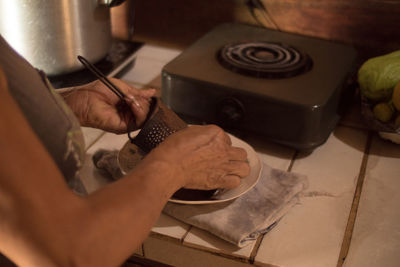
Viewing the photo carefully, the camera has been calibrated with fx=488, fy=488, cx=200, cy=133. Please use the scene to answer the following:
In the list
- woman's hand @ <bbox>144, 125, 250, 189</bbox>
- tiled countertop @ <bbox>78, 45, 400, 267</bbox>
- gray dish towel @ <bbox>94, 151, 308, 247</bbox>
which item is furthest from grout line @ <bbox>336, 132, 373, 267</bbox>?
woman's hand @ <bbox>144, 125, 250, 189</bbox>

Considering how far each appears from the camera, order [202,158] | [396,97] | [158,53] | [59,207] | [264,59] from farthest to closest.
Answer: [158,53] < [264,59] < [396,97] < [202,158] < [59,207]

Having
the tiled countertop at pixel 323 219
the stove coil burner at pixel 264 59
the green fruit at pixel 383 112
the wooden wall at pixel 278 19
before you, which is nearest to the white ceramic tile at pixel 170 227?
the tiled countertop at pixel 323 219

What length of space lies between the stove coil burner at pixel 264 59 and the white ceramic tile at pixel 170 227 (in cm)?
41

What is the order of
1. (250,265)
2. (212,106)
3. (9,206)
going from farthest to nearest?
(212,106), (250,265), (9,206)

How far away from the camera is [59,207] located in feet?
1.77

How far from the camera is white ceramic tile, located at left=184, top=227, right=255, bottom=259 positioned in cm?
82

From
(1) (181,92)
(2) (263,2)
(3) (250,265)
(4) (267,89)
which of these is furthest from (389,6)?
(3) (250,265)

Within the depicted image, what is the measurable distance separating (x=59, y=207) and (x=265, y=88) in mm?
636

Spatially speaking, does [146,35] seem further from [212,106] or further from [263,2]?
[212,106]

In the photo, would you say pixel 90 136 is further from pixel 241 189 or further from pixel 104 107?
pixel 241 189

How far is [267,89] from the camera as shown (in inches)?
42.0

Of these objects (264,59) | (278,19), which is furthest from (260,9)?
(264,59)

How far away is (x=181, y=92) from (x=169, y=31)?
0.50 meters

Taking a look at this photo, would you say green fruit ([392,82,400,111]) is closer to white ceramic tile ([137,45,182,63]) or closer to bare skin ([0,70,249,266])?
bare skin ([0,70,249,266])
